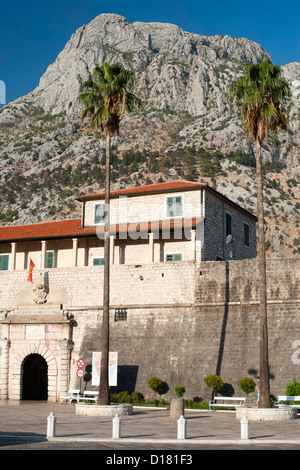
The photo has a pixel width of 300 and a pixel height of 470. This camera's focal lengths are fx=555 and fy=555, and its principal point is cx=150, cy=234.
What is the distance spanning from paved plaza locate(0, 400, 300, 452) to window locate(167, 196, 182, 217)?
1637 centimetres

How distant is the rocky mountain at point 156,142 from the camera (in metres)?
105

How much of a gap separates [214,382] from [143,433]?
12046mm

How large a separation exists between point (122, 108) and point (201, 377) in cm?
1545

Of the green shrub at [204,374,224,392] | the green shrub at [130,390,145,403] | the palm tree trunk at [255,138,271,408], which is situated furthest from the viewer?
the green shrub at [130,390,145,403]

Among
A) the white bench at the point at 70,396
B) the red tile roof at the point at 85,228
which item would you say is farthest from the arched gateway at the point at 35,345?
the red tile roof at the point at 85,228

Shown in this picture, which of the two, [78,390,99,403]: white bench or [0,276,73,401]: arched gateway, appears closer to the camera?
[78,390,99,403]: white bench

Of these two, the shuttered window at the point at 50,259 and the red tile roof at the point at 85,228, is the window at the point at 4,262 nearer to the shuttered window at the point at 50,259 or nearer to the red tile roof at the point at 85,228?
the red tile roof at the point at 85,228

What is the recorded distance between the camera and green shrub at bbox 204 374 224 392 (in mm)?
29891

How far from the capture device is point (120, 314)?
118 feet

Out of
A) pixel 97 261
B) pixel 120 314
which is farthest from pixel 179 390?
pixel 97 261

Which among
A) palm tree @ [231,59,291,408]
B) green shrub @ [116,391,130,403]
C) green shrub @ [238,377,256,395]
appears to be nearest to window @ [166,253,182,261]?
green shrub @ [116,391,130,403]

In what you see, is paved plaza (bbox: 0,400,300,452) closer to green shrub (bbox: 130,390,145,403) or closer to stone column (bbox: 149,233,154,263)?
green shrub (bbox: 130,390,145,403)

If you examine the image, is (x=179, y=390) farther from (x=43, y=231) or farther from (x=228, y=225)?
(x=43, y=231)
